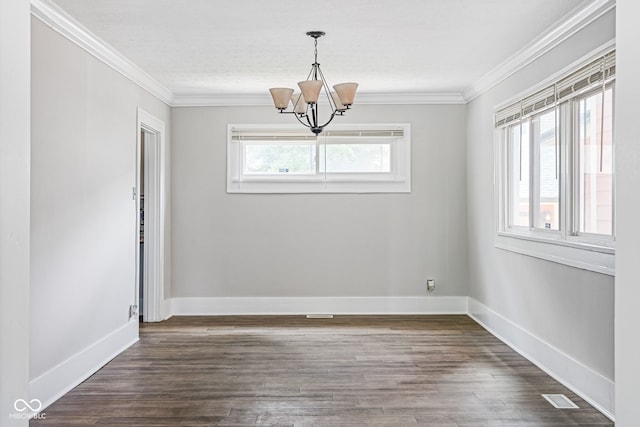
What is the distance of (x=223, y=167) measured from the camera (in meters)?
5.65

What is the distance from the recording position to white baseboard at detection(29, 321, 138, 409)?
9.88 feet

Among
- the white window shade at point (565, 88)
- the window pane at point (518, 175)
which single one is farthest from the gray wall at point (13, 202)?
the window pane at point (518, 175)

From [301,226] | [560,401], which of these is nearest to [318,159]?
[301,226]

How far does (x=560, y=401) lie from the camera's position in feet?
10.1

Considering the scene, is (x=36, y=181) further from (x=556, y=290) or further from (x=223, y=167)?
(x=556, y=290)

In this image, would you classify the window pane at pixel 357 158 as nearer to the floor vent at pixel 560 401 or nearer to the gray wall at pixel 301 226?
the gray wall at pixel 301 226

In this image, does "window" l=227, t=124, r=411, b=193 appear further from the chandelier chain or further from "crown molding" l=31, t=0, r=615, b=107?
the chandelier chain

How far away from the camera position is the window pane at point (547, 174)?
3.62 m

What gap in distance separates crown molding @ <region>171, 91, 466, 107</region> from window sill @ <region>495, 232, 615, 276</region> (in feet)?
5.92

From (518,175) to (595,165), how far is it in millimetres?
1229

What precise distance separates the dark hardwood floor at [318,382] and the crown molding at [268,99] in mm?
2416

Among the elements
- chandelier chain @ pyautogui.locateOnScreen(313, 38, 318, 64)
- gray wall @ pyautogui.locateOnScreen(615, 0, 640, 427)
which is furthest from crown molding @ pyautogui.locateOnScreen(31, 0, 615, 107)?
gray wall @ pyautogui.locateOnScreen(615, 0, 640, 427)

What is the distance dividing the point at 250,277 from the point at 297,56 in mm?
2585

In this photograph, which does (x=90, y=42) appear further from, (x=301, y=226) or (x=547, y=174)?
(x=547, y=174)
